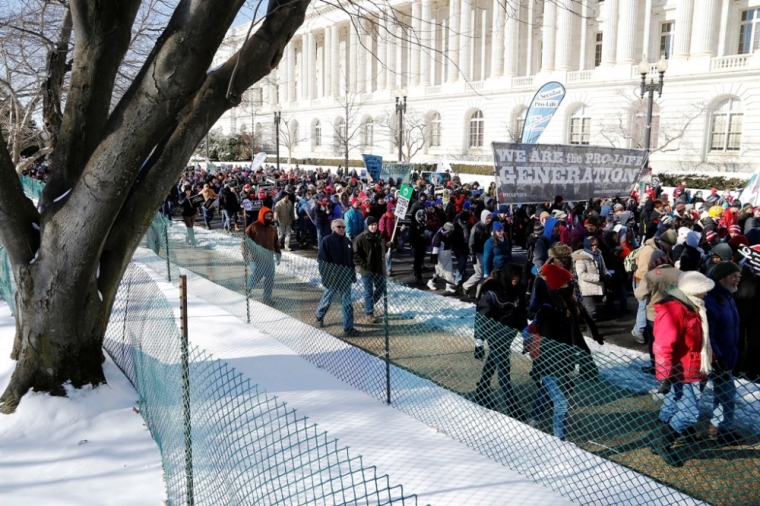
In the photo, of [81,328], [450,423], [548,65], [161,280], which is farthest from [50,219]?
[548,65]

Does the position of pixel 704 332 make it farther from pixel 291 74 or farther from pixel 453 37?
pixel 291 74

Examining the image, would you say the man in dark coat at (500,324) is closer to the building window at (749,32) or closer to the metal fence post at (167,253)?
the metal fence post at (167,253)

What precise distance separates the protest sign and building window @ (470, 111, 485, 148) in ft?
119

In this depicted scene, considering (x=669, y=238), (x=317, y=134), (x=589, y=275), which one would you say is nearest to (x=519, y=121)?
(x=317, y=134)

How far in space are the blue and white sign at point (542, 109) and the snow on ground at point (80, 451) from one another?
42.5 ft

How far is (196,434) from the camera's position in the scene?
4535mm

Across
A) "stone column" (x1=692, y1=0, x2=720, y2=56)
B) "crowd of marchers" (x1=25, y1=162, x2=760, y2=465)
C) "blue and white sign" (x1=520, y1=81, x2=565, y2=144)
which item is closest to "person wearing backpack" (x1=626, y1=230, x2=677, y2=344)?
"crowd of marchers" (x1=25, y1=162, x2=760, y2=465)

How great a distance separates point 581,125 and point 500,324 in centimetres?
4349

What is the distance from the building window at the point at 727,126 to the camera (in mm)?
37562

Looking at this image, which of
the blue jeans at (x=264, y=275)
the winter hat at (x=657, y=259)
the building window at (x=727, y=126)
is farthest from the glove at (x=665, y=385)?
the building window at (x=727, y=126)

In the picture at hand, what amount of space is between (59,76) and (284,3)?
5.79 metres

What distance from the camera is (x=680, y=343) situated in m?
5.02

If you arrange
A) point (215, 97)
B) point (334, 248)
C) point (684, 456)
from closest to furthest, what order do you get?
point (684, 456)
point (215, 97)
point (334, 248)

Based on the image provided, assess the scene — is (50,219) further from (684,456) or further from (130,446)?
(684,456)
